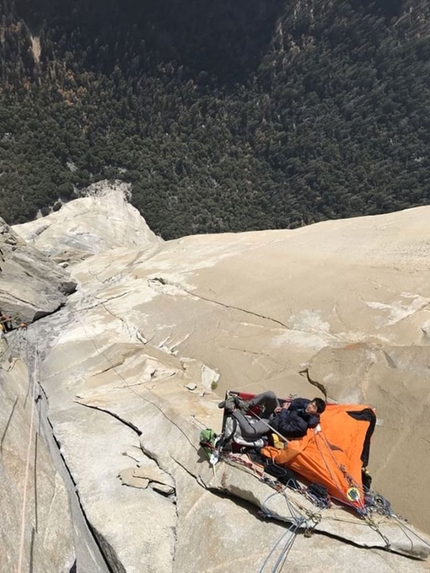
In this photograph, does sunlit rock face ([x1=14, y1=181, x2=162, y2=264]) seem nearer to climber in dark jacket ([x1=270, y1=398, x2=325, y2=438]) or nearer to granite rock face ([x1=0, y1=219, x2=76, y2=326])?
granite rock face ([x1=0, y1=219, x2=76, y2=326])

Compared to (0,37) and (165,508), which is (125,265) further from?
(0,37)

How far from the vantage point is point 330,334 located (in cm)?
1153

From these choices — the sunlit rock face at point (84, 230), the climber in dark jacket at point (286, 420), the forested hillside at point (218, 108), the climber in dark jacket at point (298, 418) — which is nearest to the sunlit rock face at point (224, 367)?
the climber in dark jacket at point (286, 420)

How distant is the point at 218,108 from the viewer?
75.4m

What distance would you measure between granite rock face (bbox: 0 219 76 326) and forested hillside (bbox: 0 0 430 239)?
125ft

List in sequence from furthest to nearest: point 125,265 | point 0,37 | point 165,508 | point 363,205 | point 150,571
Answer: point 0,37
point 363,205
point 125,265
point 165,508
point 150,571

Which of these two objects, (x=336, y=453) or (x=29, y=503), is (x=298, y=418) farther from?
(x=29, y=503)

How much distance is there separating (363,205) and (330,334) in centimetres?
5032

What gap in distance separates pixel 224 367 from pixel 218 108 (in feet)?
236

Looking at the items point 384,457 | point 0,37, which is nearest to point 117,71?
point 0,37

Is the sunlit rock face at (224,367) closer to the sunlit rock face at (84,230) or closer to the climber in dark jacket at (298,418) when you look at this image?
the climber in dark jacket at (298,418)

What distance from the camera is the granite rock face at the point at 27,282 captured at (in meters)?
16.6

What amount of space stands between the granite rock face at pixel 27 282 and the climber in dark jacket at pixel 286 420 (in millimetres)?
11632

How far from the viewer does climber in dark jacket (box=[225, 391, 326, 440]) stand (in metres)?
6.83
